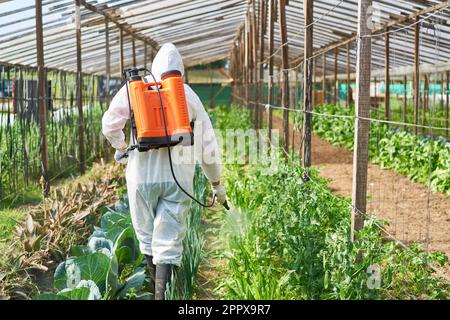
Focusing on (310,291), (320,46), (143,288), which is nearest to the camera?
(310,291)

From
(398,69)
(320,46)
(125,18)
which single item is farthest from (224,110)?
(125,18)

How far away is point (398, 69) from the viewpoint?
54.0ft

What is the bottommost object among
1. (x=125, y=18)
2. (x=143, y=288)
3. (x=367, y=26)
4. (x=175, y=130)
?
(x=143, y=288)

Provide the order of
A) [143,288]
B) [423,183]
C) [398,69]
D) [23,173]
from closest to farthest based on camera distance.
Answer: [143,288]
[23,173]
[423,183]
[398,69]

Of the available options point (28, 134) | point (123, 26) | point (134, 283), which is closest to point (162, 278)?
point (134, 283)

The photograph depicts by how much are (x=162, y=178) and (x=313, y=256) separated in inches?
37.2

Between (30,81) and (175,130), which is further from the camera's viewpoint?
(30,81)

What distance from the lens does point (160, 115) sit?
3.86 meters

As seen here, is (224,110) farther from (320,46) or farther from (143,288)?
(143,288)

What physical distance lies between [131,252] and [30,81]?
168 inches

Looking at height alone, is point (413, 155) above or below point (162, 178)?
below

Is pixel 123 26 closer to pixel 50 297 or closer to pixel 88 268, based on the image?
pixel 88 268

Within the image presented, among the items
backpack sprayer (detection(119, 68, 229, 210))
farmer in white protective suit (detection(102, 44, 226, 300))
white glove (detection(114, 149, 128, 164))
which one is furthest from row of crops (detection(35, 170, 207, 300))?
backpack sprayer (detection(119, 68, 229, 210))

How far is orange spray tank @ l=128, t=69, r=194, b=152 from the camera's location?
3.83m
